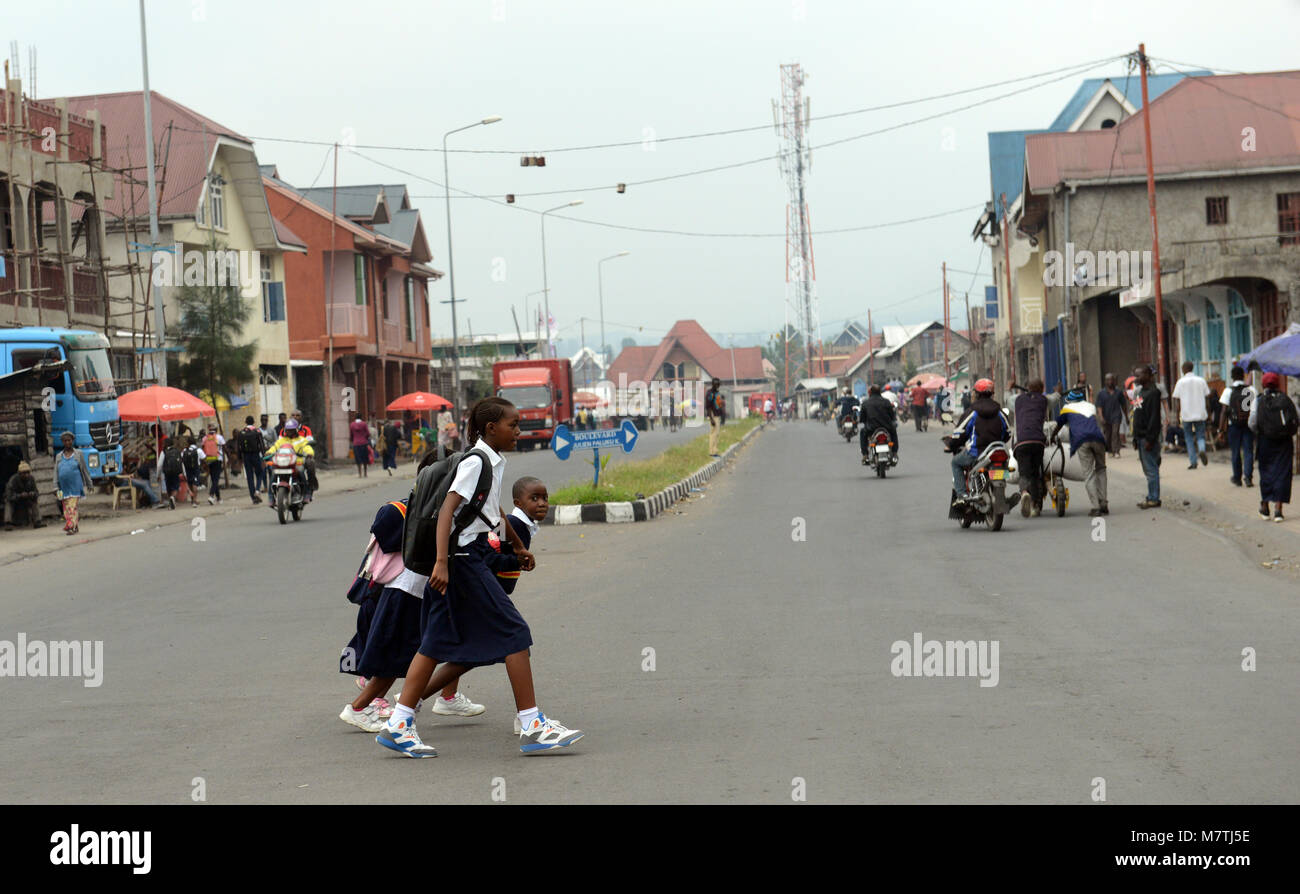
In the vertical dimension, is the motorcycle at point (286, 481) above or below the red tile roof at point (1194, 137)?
below

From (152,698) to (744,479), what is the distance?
21476 millimetres

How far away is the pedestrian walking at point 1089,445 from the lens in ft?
57.6

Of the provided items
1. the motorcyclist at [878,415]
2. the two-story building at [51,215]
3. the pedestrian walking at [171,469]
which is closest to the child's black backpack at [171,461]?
the pedestrian walking at [171,469]

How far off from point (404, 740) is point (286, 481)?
55.0 feet

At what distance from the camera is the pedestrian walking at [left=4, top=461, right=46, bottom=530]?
23328 mm

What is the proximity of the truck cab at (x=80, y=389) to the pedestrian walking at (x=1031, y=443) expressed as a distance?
56.2ft

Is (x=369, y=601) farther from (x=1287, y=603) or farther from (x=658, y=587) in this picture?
(x=1287, y=603)

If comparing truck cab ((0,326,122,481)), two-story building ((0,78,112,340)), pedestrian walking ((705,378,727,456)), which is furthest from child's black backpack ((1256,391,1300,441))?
two-story building ((0,78,112,340))

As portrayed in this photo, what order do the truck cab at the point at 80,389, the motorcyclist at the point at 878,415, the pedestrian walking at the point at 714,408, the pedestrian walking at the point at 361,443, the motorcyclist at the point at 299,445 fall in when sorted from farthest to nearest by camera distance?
the pedestrian walking at the point at 361,443 < the pedestrian walking at the point at 714,408 < the truck cab at the point at 80,389 < the motorcyclist at the point at 878,415 < the motorcyclist at the point at 299,445

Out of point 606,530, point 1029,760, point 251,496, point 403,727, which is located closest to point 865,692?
point 1029,760

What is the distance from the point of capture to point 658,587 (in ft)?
42.2

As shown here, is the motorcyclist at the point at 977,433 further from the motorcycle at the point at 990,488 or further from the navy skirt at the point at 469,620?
the navy skirt at the point at 469,620

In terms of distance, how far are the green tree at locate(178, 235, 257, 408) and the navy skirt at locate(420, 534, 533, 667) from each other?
30.3 meters

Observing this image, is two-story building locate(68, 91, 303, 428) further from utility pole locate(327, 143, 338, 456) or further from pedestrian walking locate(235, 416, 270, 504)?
pedestrian walking locate(235, 416, 270, 504)
